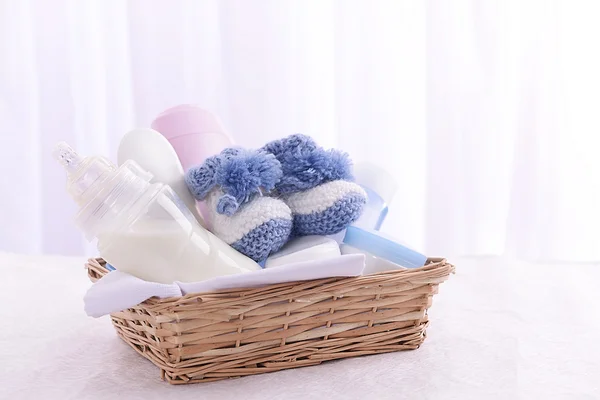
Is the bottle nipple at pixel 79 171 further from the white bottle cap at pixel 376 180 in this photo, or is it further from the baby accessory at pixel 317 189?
the white bottle cap at pixel 376 180

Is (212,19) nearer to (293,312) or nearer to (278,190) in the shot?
(278,190)

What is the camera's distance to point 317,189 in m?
0.68

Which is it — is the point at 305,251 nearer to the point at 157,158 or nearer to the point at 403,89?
the point at 157,158

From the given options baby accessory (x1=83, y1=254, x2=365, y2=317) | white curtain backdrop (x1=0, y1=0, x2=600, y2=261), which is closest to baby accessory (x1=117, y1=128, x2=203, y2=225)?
baby accessory (x1=83, y1=254, x2=365, y2=317)

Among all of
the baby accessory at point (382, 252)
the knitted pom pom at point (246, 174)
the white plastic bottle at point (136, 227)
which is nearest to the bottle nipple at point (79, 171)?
the white plastic bottle at point (136, 227)

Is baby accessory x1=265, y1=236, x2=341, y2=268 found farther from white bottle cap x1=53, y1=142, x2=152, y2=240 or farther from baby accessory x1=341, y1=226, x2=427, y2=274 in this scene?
white bottle cap x1=53, y1=142, x2=152, y2=240

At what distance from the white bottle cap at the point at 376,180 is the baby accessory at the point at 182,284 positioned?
0.20 m

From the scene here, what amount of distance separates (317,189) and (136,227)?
0.59ft

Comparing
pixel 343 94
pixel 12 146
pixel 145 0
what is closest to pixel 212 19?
pixel 145 0

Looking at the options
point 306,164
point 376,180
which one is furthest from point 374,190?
point 306,164

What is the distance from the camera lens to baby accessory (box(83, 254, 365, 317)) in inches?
21.6

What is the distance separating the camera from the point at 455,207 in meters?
1.44

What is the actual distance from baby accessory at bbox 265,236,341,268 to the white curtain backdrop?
0.76 metres

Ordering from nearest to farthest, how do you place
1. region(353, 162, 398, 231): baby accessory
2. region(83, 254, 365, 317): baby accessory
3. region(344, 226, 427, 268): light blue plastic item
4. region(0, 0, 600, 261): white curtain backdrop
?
region(83, 254, 365, 317): baby accessory, region(344, 226, 427, 268): light blue plastic item, region(353, 162, 398, 231): baby accessory, region(0, 0, 600, 261): white curtain backdrop
